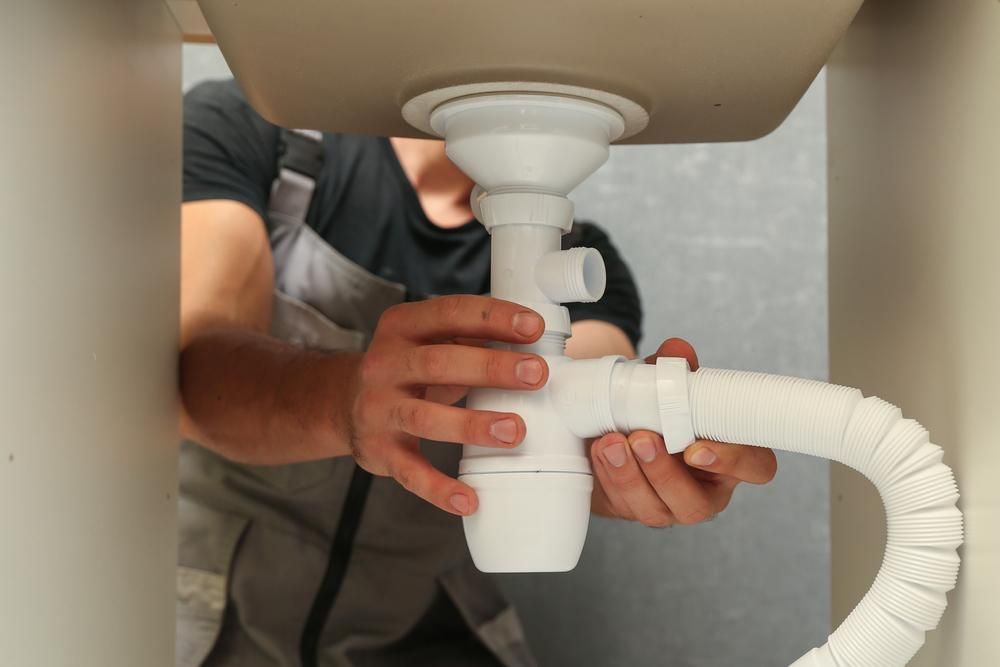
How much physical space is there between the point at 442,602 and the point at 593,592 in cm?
26

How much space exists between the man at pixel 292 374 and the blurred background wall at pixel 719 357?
17 centimetres

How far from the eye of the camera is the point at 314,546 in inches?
33.2

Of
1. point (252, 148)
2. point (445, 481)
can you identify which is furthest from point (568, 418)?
point (252, 148)

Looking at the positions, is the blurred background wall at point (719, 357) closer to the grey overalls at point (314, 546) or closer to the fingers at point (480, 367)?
the grey overalls at point (314, 546)

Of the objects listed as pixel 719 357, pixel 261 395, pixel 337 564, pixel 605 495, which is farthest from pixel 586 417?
pixel 719 357

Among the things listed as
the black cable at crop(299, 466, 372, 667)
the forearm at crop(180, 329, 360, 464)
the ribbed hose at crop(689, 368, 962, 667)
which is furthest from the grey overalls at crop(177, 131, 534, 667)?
the ribbed hose at crop(689, 368, 962, 667)

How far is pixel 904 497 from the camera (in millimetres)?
376

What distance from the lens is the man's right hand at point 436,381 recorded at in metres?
0.42

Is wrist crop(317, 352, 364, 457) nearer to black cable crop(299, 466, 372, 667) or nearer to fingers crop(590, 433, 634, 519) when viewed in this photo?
fingers crop(590, 433, 634, 519)

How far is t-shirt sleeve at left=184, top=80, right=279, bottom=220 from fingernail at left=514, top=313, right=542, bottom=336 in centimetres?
43

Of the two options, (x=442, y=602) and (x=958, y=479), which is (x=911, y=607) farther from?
(x=442, y=602)

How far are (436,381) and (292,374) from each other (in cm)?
20

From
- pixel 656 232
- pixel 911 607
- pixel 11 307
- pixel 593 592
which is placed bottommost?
pixel 593 592

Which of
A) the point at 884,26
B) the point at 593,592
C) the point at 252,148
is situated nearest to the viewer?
the point at 884,26
